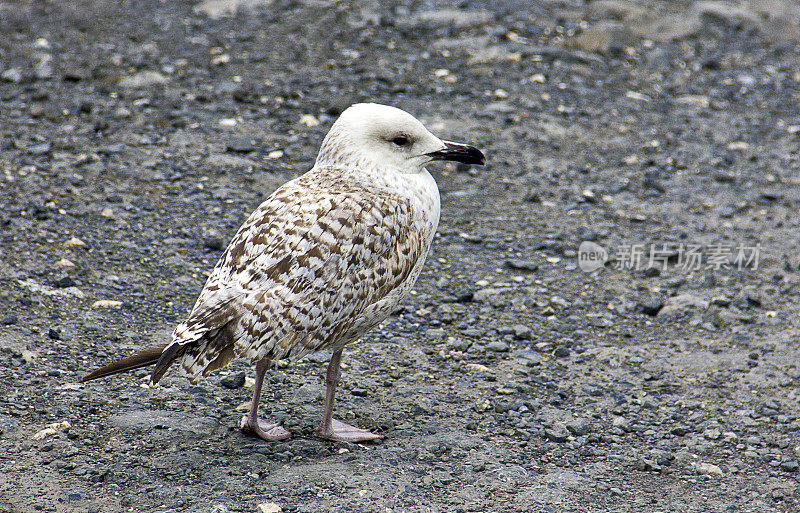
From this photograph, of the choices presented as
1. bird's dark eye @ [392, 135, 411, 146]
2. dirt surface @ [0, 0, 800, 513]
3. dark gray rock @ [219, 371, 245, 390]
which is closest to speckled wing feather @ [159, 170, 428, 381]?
bird's dark eye @ [392, 135, 411, 146]

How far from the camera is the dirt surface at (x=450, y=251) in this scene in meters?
4.59

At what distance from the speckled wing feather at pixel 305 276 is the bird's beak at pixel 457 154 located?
0.43 m

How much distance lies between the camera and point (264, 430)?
4.79 meters

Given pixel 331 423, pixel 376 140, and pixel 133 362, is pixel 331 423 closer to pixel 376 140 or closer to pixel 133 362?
pixel 133 362

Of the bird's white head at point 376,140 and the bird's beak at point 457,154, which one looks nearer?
the bird's white head at point 376,140

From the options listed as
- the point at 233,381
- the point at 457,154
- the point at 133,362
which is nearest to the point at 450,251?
the point at 457,154

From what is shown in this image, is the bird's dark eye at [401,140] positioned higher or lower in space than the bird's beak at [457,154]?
higher

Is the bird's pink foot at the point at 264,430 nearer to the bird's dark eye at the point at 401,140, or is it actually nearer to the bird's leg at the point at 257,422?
the bird's leg at the point at 257,422

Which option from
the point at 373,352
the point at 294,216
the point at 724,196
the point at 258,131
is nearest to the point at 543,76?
the point at 724,196

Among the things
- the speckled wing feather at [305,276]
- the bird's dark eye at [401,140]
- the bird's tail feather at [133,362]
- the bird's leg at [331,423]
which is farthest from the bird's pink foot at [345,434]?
the bird's dark eye at [401,140]

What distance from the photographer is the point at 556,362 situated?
230 inches

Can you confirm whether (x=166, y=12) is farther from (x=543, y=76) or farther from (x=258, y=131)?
(x=543, y=76)

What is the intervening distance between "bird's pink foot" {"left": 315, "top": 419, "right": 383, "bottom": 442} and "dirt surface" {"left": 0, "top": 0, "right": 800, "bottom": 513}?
0.15 feet

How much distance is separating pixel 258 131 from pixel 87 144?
156cm
